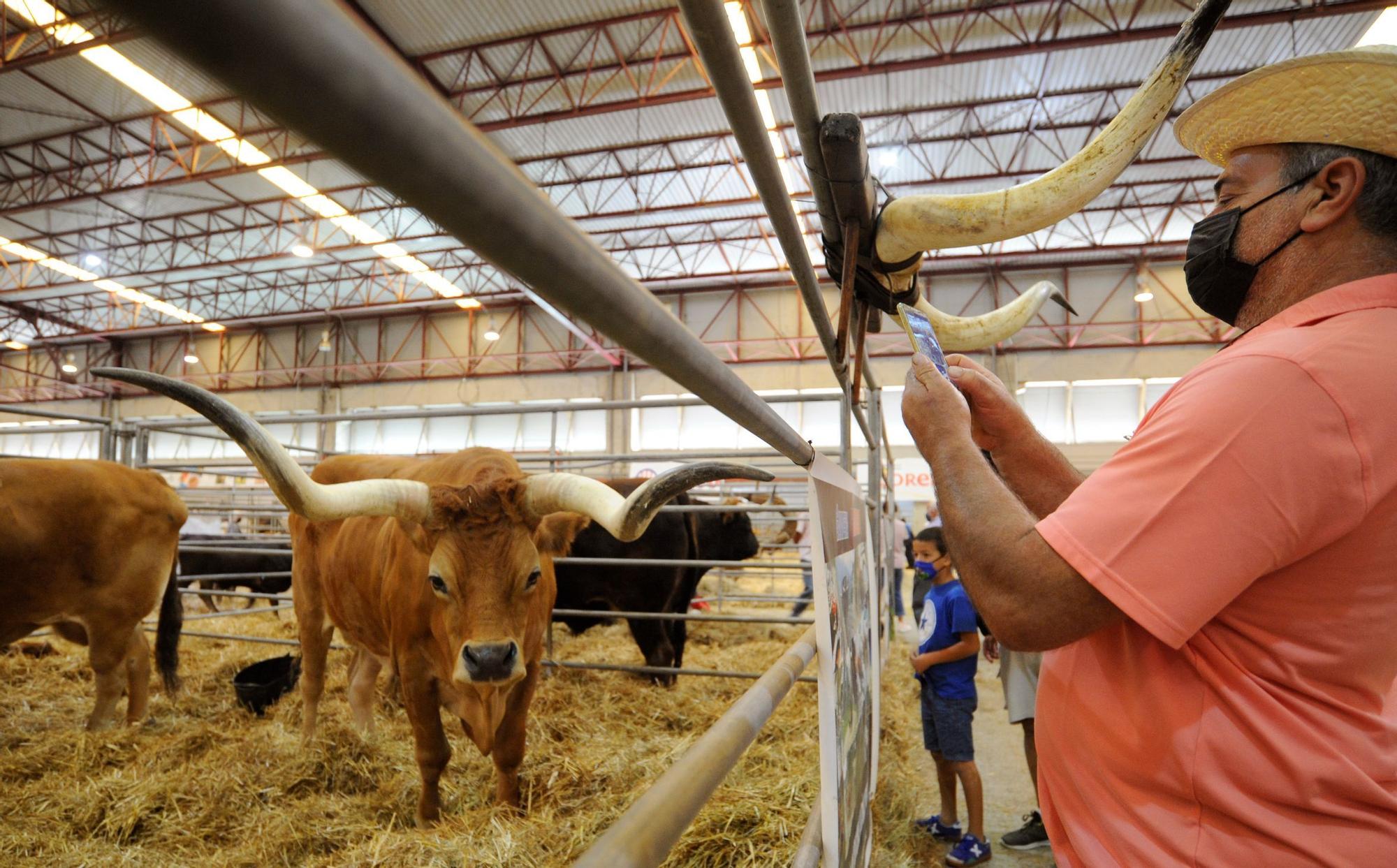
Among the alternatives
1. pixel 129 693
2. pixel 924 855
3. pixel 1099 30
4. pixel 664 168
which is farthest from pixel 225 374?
pixel 924 855

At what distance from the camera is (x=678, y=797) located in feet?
2.26

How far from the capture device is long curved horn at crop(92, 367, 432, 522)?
5.09 ft

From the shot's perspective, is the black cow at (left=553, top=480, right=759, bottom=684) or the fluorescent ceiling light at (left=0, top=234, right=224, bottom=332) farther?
the fluorescent ceiling light at (left=0, top=234, right=224, bottom=332)

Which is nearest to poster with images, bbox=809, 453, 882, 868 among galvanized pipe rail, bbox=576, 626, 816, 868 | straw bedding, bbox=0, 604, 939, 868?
galvanized pipe rail, bbox=576, 626, 816, 868

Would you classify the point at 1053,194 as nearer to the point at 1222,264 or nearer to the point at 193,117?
the point at 1222,264

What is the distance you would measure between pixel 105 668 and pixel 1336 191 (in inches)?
196

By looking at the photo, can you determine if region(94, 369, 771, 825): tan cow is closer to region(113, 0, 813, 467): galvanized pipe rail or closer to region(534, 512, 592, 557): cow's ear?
region(534, 512, 592, 557): cow's ear

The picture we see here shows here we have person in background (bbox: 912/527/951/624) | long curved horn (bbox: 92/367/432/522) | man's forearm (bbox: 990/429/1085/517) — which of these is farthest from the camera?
person in background (bbox: 912/527/951/624)

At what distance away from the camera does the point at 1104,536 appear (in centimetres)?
85

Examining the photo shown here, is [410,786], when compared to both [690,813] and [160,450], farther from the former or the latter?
[160,450]

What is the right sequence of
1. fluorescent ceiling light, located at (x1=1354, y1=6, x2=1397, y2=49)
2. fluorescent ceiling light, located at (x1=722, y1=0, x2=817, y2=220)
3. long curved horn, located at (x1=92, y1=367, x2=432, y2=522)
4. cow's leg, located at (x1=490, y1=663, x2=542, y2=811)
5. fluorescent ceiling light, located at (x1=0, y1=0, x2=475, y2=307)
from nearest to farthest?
long curved horn, located at (x1=92, y1=367, x2=432, y2=522)
cow's leg, located at (x1=490, y1=663, x2=542, y2=811)
fluorescent ceiling light, located at (x1=722, y1=0, x2=817, y2=220)
fluorescent ceiling light, located at (x1=1354, y1=6, x2=1397, y2=49)
fluorescent ceiling light, located at (x1=0, y1=0, x2=475, y2=307)

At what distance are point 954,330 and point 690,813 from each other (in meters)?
1.47

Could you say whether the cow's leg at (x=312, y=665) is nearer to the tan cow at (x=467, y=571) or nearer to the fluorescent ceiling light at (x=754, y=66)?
the tan cow at (x=467, y=571)

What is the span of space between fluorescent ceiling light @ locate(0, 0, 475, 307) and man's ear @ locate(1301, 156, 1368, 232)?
8966mm
